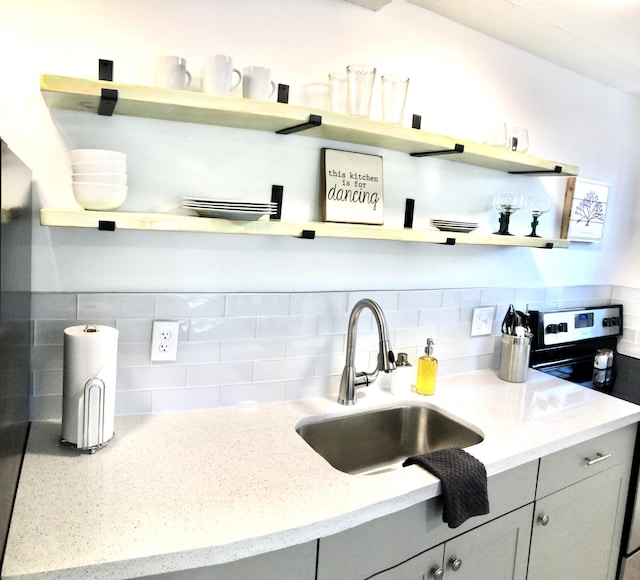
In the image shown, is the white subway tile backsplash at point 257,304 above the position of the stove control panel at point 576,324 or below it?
above

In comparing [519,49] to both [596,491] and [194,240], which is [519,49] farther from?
[596,491]

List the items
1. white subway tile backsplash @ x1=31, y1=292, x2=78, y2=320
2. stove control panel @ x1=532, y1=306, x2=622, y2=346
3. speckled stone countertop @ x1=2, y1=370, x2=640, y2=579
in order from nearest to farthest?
1. speckled stone countertop @ x1=2, y1=370, x2=640, y2=579
2. white subway tile backsplash @ x1=31, y1=292, x2=78, y2=320
3. stove control panel @ x1=532, y1=306, x2=622, y2=346

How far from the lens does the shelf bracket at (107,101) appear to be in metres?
1.17

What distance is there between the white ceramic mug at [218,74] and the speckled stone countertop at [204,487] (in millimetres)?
942

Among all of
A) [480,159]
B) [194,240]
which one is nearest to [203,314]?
[194,240]

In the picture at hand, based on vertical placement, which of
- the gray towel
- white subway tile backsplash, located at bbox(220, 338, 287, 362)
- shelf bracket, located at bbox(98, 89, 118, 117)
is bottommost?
the gray towel

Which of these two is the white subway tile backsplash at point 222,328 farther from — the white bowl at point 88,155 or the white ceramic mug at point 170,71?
the white ceramic mug at point 170,71

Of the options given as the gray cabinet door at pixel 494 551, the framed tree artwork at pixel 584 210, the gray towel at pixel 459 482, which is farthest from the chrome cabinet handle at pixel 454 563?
the framed tree artwork at pixel 584 210

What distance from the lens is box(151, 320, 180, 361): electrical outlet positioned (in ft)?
4.89

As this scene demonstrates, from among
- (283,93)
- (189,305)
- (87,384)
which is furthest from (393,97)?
(87,384)

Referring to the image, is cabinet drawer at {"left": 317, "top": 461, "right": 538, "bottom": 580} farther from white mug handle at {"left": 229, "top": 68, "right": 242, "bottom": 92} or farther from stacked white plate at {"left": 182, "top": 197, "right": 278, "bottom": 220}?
white mug handle at {"left": 229, "top": 68, "right": 242, "bottom": 92}

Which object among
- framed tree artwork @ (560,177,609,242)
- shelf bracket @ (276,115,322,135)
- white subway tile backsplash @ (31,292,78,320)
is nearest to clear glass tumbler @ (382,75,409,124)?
shelf bracket @ (276,115,322,135)

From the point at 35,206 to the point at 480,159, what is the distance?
4.94 feet

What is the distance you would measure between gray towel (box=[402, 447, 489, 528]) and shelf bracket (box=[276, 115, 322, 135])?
0.94m
